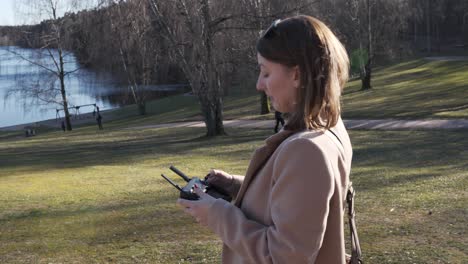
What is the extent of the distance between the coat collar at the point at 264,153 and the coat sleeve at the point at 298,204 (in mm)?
108

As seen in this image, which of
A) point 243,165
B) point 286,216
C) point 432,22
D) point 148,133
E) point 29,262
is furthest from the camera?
point 432,22

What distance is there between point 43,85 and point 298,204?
135 feet

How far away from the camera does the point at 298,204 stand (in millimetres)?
1922

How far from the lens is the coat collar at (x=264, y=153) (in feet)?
6.89

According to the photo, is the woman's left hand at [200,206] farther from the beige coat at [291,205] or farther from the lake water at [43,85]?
the lake water at [43,85]

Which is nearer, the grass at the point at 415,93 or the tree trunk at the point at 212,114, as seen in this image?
the tree trunk at the point at 212,114

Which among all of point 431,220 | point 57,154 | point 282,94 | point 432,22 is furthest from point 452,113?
point 432,22

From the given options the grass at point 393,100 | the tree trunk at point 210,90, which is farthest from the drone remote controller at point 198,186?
the grass at point 393,100

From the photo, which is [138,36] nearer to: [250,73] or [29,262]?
[250,73]

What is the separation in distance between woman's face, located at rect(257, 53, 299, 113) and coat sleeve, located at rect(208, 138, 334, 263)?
193mm

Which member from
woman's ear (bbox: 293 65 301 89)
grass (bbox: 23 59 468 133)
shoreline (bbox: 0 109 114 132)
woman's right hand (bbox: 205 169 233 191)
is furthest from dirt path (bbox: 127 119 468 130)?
shoreline (bbox: 0 109 114 132)

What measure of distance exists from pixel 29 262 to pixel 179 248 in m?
1.57

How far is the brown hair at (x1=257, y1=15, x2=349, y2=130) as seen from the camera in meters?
2.05

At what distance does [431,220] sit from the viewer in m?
7.37
